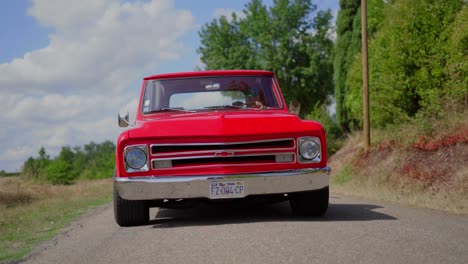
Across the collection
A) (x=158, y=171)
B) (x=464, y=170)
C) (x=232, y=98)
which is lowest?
(x=464, y=170)

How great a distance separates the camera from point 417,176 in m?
14.6

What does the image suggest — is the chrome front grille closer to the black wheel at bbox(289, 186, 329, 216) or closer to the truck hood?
the truck hood

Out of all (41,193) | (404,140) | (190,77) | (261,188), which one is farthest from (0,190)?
→ (261,188)

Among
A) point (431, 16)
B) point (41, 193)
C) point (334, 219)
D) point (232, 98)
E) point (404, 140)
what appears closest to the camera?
→ point (334, 219)

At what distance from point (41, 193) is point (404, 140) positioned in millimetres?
14094

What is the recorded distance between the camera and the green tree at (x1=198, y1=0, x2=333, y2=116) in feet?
146

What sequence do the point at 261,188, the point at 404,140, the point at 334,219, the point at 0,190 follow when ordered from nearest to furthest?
the point at 261,188 < the point at 334,219 < the point at 404,140 < the point at 0,190

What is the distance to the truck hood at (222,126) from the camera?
6387 mm

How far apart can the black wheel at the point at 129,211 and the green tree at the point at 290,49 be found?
3782 cm

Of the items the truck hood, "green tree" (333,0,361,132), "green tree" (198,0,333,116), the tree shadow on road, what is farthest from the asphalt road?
"green tree" (198,0,333,116)

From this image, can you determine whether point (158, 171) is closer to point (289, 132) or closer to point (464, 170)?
Answer: point (289, 132)

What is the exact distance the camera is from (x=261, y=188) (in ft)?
20.8

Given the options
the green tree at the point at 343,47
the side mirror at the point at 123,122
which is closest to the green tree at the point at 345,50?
the green tree at the point at 343,47

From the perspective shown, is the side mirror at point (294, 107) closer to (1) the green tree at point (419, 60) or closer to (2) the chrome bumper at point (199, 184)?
(2) the chrome bumper at point (199, 184)
